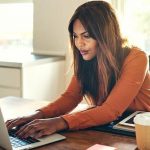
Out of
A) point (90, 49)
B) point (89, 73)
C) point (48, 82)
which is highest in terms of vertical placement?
point (90, 49)

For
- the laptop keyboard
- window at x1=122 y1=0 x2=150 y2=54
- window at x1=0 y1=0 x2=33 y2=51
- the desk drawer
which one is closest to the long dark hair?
the laptop keyboard

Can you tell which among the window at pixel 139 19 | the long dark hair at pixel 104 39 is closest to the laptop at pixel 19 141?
the long dark hair at pixel 104 39

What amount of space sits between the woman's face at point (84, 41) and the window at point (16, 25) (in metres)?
1.96

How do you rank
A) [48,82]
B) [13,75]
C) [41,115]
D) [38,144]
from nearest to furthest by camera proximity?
[38,144], [41,115], [13,75], [48,82]

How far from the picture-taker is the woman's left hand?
1163 mm

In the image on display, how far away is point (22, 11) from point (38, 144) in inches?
99.6

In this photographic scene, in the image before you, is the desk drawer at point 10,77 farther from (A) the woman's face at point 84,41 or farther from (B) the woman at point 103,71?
(A) the woman's face at point 84,41

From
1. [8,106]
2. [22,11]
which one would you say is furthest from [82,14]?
[22,11]

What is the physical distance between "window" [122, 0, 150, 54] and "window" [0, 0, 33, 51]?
99 cm

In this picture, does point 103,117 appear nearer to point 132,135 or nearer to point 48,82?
point 132,135

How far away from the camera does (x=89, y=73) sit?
1.60 meters

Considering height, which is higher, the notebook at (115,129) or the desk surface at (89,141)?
the notebook at (115,129)

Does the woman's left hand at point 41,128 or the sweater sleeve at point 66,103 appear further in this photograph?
the sweater sleeve at point 66,103

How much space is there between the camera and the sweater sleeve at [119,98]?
128 centimetres
